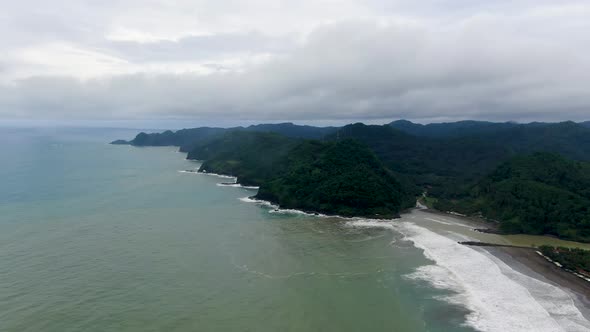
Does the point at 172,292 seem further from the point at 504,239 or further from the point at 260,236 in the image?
the point at 504,239

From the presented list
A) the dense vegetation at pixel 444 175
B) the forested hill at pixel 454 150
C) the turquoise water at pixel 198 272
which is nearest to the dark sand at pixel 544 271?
the turquoise water at pixel 198 272

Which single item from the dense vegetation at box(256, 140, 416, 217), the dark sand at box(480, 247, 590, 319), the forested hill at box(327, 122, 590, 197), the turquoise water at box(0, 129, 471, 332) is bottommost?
the turquoise water at box(0, 129, 471, 332)

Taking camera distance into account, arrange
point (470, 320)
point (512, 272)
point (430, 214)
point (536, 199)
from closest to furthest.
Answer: point (470, 320), point (512, 272), point (536, 199), point (430, 214)

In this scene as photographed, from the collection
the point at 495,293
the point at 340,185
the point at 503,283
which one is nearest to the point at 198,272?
the point at 495,293

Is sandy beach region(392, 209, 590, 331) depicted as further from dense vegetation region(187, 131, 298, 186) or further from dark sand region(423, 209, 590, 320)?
dense vegetation region(187, 131, 298, 186)

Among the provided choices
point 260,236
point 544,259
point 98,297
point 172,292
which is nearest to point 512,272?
point 544,259

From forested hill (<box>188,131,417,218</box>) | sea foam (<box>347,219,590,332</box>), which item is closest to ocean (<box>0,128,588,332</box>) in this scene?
sea foam (<box>347,219,590,332</box>)

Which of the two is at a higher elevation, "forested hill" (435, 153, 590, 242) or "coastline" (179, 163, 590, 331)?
"forested hill" (435, 153, 590, 242)
